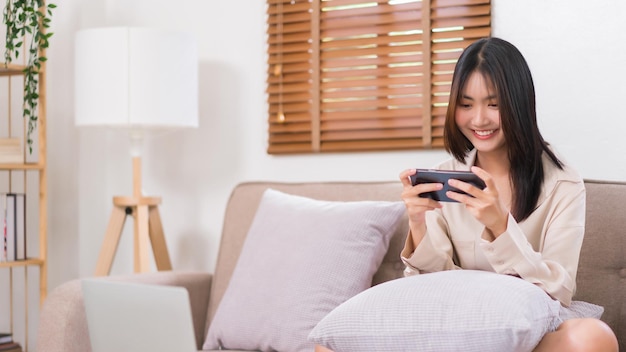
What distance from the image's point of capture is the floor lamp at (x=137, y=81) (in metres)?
3.15

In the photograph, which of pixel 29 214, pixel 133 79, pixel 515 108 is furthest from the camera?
pixel 29 214

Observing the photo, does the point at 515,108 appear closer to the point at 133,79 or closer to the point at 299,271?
the point at 299,271

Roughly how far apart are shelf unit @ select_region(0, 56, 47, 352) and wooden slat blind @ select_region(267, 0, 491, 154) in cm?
84

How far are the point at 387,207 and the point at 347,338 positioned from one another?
801mm

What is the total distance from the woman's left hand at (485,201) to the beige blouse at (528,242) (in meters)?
0.03

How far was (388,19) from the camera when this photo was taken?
10.3 ft

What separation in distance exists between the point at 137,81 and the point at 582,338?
1919 millimetres

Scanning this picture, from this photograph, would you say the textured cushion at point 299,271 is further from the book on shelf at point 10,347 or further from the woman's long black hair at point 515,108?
the book on shelf at point 10,347

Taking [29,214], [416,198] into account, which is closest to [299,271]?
[416,198]

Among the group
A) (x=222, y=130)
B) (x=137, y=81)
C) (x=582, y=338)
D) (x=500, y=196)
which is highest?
(x=137, y=81)

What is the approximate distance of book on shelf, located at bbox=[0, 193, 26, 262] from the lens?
10.7 ft

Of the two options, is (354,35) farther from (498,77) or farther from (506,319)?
(506,319)

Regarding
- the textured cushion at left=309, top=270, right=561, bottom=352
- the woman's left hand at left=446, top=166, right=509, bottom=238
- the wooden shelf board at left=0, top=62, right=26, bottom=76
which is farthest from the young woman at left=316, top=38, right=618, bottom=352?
the wooden shelf board at left=0, top=62, right=26, bottom=76

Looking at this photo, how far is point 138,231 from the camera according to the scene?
10.8 feet
